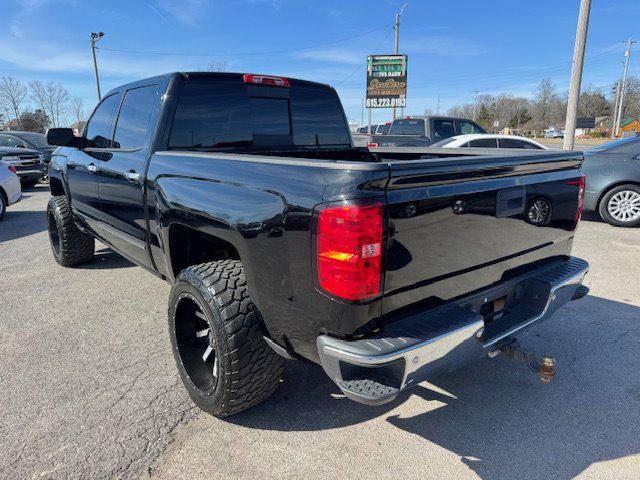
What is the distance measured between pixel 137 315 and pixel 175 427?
5.87 ft

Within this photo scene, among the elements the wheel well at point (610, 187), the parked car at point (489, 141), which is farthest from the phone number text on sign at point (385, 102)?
the wheel well at point (610, 187)

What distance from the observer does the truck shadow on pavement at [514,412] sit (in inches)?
92.3

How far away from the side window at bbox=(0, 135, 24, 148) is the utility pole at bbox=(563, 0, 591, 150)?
54.0 ft

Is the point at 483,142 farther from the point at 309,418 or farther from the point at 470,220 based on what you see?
the point at 309,418

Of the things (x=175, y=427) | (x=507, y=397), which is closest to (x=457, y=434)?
(x=507, y=397)

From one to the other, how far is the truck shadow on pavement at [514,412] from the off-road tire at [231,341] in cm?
25

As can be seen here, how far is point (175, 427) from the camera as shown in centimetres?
256

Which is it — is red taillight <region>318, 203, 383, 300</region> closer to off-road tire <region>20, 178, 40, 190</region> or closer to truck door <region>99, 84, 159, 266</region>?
truck door <region>99, 84, 159, 266</region>

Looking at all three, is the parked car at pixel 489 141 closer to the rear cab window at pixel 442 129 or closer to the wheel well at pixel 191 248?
the rear cab window at pixel 442 129

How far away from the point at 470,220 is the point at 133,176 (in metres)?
2.34

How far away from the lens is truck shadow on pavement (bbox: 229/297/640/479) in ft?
7.69

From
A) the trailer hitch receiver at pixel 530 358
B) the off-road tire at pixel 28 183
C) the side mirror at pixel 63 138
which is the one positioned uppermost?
the side mirror at pixel 63 138

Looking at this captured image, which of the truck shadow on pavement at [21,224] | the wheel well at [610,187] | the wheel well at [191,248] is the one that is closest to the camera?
the wheel well at [191,248]

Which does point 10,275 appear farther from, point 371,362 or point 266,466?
point 371,362
